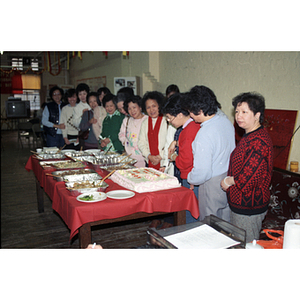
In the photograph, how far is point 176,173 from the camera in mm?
2752

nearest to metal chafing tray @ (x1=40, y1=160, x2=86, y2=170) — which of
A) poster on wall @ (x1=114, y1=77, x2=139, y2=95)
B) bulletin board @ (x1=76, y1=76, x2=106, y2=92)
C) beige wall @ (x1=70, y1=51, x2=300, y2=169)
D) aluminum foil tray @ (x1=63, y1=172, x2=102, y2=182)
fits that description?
aluminum foil tray @ (x1=63, y1=172, x2=102, y2=182)

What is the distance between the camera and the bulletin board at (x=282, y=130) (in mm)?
3260

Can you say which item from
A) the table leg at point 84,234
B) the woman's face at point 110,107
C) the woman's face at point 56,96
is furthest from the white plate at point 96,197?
the woman's face at point 56,96

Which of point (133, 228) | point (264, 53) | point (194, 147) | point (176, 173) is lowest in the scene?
point (133, 228)

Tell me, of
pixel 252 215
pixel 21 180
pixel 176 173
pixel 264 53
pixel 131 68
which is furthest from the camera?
pixel 131 68

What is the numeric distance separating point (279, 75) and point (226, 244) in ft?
9.25

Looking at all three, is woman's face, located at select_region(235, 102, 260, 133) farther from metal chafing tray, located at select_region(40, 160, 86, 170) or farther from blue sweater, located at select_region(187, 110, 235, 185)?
metal chafing tray, located at select_region(40, 160, 86, 170)

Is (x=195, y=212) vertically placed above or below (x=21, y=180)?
above

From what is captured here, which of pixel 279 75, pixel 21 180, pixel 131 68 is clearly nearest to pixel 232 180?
pixel 279 75

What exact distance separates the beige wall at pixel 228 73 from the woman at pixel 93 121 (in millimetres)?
1849

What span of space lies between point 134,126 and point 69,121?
1898 millimetres

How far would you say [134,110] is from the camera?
3.30 m

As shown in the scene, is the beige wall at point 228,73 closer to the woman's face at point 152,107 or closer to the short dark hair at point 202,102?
the woman's face at point 152,107

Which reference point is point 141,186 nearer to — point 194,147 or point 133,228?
point 194,147
